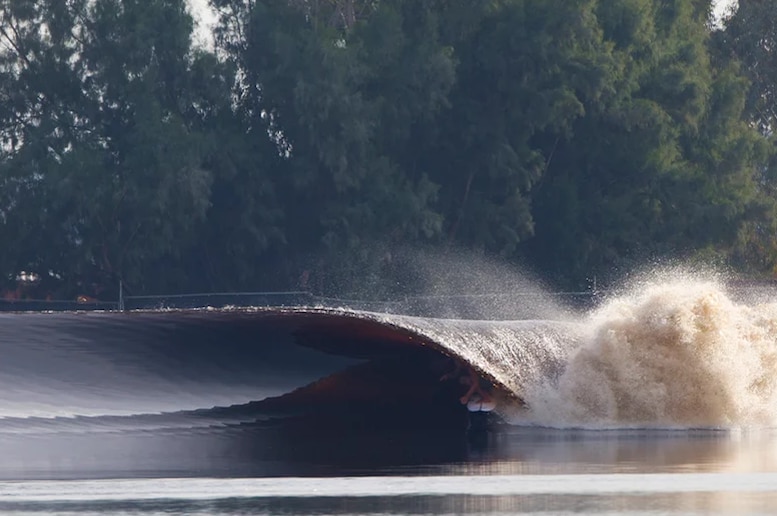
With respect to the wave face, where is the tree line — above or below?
above

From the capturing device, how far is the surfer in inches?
656

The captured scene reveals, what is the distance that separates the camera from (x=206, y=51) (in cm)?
4738

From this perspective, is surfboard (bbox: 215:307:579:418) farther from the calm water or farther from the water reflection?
the calm water

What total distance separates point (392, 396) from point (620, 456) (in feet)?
14.8

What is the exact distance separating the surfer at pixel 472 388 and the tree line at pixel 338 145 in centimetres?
2659

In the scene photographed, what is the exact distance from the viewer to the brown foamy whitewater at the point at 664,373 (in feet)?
54.9

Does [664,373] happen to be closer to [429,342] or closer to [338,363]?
[429,342]

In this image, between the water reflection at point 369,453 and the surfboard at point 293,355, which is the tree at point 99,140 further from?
the water reflection at point 369,453

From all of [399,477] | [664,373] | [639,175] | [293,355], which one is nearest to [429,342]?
[293,355]

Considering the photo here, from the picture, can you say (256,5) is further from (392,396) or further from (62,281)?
(392,396)

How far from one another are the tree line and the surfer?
1047 inches

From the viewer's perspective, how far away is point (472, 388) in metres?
17.0

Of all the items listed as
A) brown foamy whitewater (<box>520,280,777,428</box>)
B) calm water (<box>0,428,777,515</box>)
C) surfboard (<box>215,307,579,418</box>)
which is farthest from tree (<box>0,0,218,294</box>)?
calm water (<box>0,428,777,515</box>)

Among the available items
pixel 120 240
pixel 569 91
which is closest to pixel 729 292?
pixel 569 91
